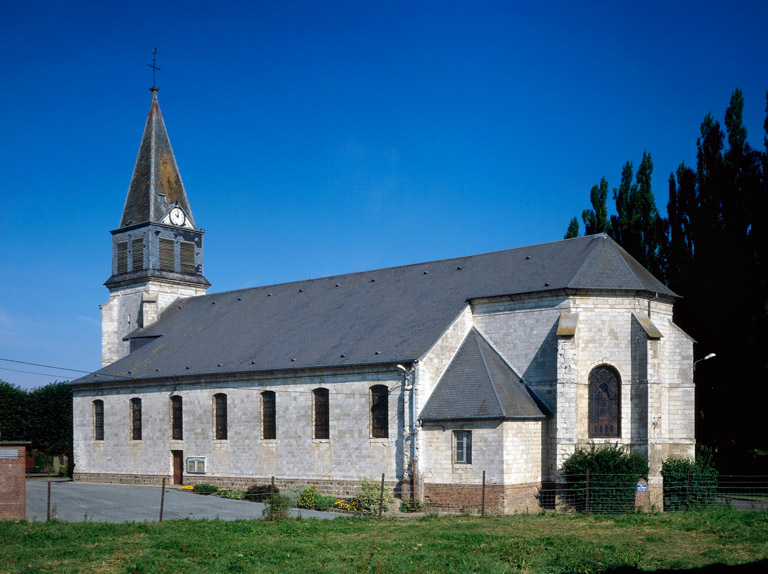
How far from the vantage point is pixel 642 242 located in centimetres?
4000

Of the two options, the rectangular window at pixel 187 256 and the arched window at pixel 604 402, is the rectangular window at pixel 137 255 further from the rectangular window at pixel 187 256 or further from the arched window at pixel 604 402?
the arched window at pixel 604 402

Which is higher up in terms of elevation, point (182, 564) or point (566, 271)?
point (566, 271)

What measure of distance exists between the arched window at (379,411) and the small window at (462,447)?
3.14 meters

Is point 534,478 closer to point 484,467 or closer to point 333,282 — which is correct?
point 484,467

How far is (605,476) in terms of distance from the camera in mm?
26469

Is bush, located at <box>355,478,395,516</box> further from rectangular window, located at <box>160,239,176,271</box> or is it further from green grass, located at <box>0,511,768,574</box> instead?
rectangular window, located at <box>160,239,176,271</box>

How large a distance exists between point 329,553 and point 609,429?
14.5 metres

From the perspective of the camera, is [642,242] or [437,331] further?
[642,242]

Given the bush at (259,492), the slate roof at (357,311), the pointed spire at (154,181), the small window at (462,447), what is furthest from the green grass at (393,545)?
the pointed spire at (154,181)

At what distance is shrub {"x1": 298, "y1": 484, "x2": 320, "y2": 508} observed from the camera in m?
30.0

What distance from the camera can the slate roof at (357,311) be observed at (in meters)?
30.5

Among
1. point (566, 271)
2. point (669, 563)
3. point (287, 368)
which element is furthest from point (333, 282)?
point (669, 563)

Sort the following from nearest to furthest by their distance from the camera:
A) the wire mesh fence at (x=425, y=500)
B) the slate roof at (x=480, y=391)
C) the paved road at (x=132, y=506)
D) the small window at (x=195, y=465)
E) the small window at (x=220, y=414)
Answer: the paved road at (x=132, y=506), the wire mesh fence at (x=425, y=500), the slate roof at (x=480, y=391), the small window at (x=220, y=414), the small window at (x=195, y=465)

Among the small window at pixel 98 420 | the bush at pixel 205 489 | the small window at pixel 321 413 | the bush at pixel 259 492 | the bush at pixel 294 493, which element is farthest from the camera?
the small window at pixel 98 420
